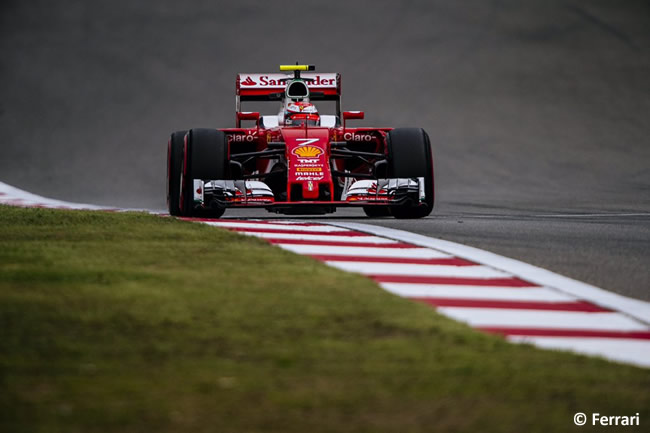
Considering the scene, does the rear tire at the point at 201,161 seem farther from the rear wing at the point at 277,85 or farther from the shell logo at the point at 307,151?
the rear wing at the point at 277,85

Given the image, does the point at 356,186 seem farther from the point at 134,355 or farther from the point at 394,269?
the point at 134,355

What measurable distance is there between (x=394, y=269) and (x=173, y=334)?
2405 millimetres

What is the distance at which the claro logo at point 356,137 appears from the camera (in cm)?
1169

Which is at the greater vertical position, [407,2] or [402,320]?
[407,2]

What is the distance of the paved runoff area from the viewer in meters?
4.75

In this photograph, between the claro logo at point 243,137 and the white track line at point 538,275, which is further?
the claro logo at point 243,137

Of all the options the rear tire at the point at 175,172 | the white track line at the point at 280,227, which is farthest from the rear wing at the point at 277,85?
the white track line at the point at 280,227

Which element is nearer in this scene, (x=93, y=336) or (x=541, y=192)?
(x=93, y=336)

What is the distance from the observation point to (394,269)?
6477mm

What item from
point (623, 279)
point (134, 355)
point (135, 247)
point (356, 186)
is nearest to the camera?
Result: point (134, 355)

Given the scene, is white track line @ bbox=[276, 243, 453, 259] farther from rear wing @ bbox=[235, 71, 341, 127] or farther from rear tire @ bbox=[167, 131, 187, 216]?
rear wing @ bbox=[235, 71, 341, 127]

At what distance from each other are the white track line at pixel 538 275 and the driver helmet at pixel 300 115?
384 cm

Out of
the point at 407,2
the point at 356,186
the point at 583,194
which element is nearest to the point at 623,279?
the point at 356,186

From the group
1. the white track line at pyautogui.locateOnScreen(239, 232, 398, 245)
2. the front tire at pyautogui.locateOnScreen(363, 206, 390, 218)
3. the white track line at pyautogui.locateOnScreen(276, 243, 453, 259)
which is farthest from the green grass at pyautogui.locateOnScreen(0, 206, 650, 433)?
the front tire at pyautogui.locateOnScreen(363, 206, 390, 218)
